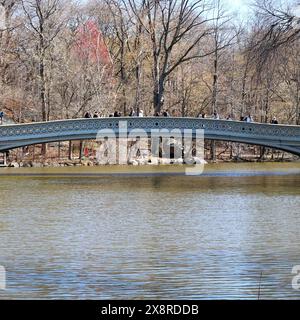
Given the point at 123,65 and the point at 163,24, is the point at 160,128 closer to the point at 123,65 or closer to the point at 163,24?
the point at 163,24

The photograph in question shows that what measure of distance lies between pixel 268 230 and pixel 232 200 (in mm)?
7228

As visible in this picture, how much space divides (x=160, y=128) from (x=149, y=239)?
21.5 metres

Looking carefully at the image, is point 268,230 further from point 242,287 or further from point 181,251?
point 242,287

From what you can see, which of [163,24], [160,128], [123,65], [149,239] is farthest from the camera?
[123,65]

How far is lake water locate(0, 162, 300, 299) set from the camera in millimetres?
14477

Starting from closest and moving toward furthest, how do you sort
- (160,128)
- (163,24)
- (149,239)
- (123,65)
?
1. (149,239)
2. (160,128)
3. (163,24)
4. (123,65)

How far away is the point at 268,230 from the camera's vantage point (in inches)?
819

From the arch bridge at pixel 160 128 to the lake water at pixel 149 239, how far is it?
5.44m

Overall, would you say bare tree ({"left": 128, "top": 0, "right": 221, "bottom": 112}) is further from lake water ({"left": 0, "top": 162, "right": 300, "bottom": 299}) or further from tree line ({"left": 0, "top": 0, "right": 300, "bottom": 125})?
lake water ({"left": 0, "top": 162, "right": 300, "bottom": 299})

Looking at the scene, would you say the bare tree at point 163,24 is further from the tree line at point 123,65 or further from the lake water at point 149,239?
the lake water at point 149,239

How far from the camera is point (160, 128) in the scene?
134ft

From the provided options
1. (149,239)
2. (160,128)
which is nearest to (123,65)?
(160,128)

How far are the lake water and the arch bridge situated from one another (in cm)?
544
